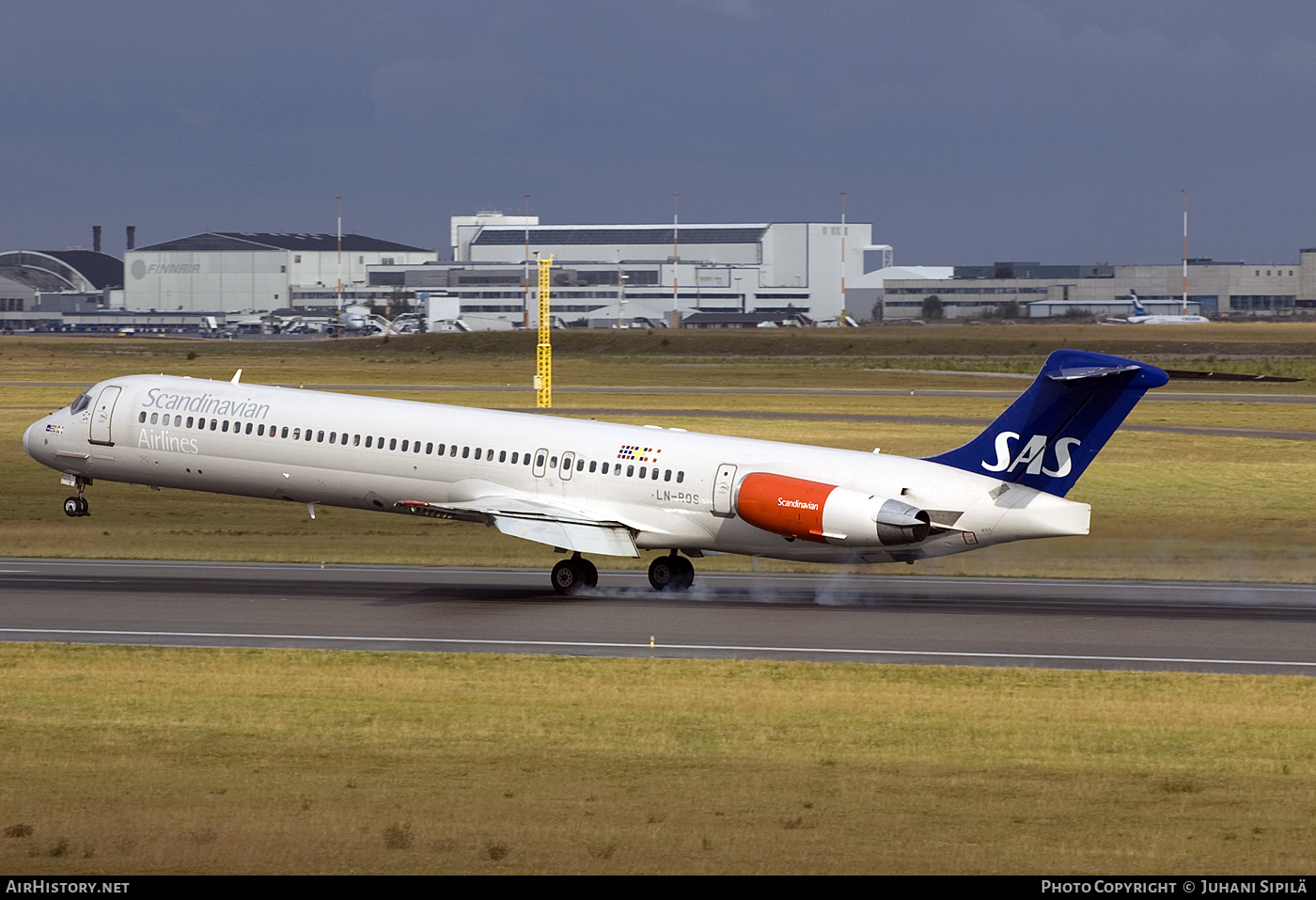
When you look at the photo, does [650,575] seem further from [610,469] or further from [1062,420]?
[1062,420]

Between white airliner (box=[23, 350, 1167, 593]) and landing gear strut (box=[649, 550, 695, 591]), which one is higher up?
white airliner (box=[23, 350, 1167, 593])

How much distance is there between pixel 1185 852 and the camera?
47.0 feet

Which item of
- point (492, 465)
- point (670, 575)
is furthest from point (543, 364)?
point (670, 575)

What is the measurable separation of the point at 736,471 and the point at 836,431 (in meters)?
32.0

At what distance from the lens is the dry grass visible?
1416 cm

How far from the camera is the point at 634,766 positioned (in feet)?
57.4

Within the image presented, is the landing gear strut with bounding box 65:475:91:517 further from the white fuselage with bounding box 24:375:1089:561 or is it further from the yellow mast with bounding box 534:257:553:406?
the yellow mast with bounding box 534:257:553:406

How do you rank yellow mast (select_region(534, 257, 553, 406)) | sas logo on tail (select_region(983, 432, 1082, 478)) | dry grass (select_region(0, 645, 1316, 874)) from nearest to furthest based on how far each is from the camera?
dry grass (select_region(0, 645, 1316, 874))
sas logo on tail (select_region(983, 432, 1082, 478))
yellow mast (select_region(534, 257, 553, 406))

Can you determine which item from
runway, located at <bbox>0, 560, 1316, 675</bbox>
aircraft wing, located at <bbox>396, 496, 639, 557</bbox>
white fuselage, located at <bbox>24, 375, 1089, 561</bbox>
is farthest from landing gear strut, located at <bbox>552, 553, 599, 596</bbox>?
white fuselage, located at <bbox>24, 375, 1089, 561</bbox>

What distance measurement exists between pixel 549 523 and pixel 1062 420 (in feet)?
32.8

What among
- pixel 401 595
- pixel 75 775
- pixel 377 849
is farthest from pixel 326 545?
pixel 377 849

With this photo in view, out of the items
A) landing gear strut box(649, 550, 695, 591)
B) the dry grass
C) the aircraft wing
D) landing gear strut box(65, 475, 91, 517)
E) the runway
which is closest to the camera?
the dry grass

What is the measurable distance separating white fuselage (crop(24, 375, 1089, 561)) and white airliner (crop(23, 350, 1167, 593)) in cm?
3

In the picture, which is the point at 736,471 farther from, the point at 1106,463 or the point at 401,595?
the point at 1106,463
